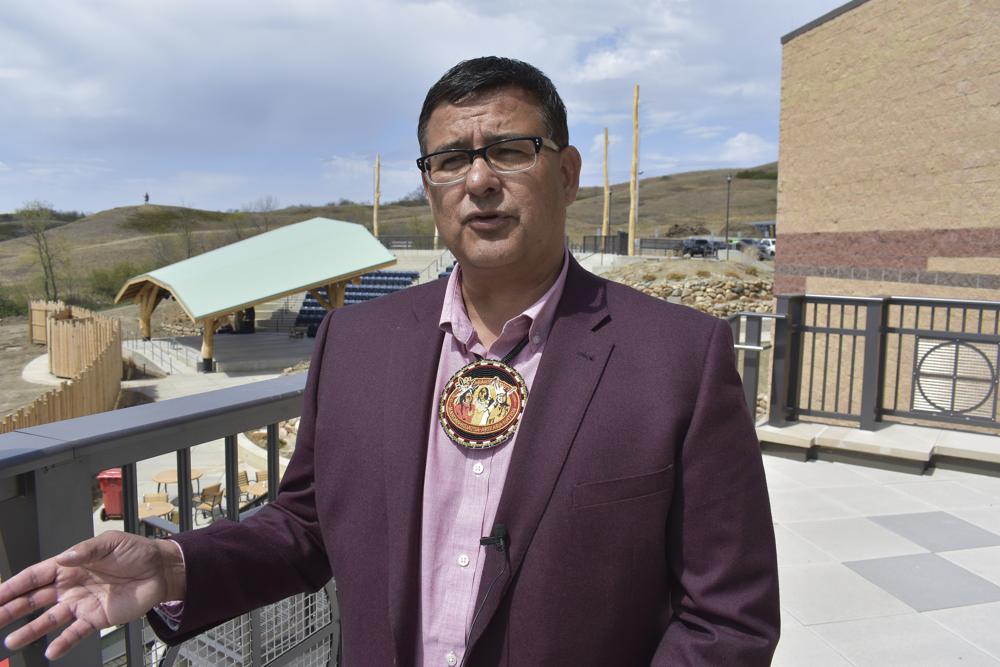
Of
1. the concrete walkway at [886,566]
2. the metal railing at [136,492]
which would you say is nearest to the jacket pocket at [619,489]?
the metal railing at [136,492]

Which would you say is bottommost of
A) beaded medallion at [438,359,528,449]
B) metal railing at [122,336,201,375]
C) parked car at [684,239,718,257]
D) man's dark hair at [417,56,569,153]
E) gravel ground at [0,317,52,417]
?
gravel ground at [0,317,52,417]

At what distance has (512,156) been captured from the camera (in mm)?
1479

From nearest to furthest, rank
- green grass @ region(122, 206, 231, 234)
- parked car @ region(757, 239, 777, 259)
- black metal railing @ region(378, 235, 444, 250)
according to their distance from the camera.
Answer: parked car @ region(757, 239, 777, 259)
black metal railing @ region(378, 235, 444, 250)
green grass @ region(122, 206, 231, 234)

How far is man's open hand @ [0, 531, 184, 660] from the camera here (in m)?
1.18

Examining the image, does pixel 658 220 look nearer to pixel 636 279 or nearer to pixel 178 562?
pixel 636 279

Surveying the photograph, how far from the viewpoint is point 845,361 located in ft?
40.7

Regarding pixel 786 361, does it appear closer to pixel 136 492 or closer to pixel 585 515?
pixel 585 515

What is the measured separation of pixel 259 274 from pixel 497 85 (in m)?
25.3

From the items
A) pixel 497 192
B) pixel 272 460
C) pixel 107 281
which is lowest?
pixel 107 281

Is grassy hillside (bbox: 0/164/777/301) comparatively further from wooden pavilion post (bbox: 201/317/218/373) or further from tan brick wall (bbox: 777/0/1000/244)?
tan brick wall (bbox: 777/0/1000/244)

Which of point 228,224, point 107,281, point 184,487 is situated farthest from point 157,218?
point 184,487

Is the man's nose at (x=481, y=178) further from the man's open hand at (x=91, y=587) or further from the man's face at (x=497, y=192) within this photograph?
the man's open hand at (x=91, y=587)

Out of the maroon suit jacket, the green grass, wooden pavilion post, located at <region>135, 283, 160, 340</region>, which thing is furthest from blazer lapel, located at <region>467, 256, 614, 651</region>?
the green grass

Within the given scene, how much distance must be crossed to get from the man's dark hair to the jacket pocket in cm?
74
